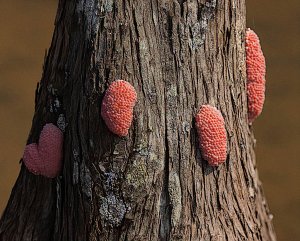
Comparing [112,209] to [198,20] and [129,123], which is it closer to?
[129,123]

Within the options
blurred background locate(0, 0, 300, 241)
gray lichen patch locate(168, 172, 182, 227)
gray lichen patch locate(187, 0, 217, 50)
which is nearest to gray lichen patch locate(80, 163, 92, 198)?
gray lichen patch locate(168, 172, 182, 227)

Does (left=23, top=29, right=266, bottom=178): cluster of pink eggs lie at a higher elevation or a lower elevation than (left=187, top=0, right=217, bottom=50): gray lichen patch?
lower

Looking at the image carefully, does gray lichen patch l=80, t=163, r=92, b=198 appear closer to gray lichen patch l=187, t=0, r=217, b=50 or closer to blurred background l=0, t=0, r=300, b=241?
gray lichen patch l=187, t=0, r=217, b=50

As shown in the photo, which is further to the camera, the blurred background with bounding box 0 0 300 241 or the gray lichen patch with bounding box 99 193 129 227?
the blurred background with bounding box 0 0 300 241

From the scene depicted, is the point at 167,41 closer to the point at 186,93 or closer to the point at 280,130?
the point at 186,93

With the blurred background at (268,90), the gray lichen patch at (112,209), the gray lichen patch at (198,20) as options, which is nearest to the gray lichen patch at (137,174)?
the gray lichen patch at (112,209)

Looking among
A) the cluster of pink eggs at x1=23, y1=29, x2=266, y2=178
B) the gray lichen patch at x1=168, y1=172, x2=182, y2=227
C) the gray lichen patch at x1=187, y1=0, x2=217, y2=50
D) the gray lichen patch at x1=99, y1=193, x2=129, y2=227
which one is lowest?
the gray lichen patch at x1=99, y1=193, x2=129, y2=227

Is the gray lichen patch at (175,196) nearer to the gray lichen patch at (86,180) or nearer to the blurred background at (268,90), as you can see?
the gray lichen patch at (86,180)
